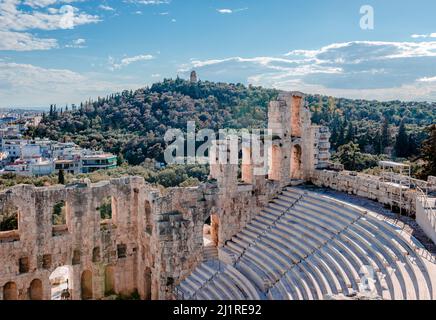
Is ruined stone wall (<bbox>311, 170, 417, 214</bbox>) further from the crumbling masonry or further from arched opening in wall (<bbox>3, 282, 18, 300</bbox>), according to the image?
arched opening in wall (<bbox>3, 282, 18, 300</bbox>)

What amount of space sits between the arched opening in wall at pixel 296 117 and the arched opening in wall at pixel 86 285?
1280 cm

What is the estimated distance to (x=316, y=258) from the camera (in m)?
15.7

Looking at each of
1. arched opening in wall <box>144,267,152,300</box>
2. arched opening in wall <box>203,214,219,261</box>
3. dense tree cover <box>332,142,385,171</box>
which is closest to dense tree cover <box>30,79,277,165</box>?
dense tree cover <box>332,142,385,171</box>

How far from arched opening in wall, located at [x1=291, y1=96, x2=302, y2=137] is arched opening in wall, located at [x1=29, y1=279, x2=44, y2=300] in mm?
14598

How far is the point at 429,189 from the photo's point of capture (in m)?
17.9

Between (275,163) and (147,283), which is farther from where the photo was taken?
(275,163)

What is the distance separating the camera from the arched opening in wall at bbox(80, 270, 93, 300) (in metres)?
21.2

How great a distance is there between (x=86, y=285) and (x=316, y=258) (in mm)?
11925

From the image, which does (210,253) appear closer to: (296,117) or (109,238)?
(109,238)

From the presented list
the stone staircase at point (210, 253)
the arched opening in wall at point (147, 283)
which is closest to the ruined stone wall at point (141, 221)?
the arched opening in wall at point (147, 283)

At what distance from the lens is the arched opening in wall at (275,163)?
71.5 feet

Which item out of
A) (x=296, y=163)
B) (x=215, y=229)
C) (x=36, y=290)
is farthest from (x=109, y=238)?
(x=296, y=163)
